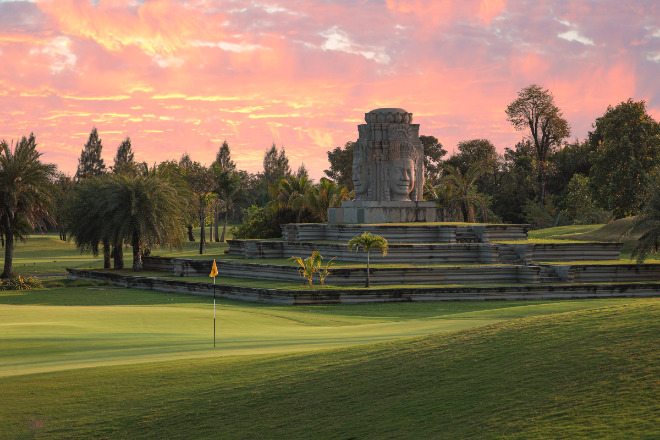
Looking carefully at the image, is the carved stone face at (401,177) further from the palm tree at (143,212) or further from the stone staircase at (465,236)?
the palm tree at (143,212)

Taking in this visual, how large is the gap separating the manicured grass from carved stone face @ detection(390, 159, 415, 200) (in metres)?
22.1

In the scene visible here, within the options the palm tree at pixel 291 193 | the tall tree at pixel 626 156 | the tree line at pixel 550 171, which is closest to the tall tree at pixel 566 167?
the tree line at pixel 550 171

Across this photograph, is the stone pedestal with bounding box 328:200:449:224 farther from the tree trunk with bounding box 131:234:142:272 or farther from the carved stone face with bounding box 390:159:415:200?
the tree trunk with bounding box 131:234:142:272

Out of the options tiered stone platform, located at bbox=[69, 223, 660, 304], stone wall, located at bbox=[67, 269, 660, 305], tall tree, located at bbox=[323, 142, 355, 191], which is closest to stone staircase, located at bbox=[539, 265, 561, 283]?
tiered stone platform, located at bbox=[69, 223, 660, 304]

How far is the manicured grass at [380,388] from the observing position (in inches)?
271

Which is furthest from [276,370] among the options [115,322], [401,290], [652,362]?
[401,290]

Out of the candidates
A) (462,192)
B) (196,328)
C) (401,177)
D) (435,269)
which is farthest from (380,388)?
(462,192)

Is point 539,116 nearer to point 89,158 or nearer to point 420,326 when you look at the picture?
point 420,326

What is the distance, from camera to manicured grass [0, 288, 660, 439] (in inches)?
271

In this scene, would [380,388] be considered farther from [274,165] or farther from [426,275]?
[274,165]

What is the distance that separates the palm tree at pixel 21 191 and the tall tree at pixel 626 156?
33.4 m

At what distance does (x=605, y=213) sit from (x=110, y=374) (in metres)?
49.7

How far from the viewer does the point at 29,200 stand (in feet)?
112

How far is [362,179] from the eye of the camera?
34.8 meters
